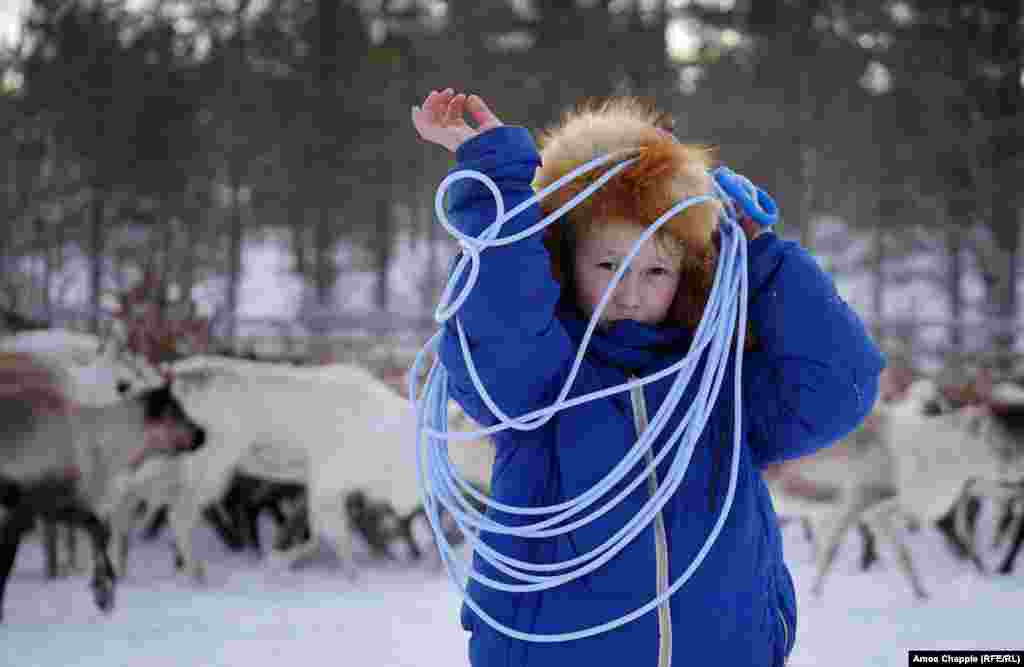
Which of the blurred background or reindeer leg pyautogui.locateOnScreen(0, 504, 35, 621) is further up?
the blurred background

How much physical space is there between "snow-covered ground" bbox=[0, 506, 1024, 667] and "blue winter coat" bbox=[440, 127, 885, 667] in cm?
191

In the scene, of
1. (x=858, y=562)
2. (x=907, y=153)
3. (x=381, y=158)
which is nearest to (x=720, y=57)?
(x=907, y=153)

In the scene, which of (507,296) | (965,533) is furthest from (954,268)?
(507,296)

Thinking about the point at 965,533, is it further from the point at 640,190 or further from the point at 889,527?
the point at 640,190

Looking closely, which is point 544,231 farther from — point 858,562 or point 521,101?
point 521,101

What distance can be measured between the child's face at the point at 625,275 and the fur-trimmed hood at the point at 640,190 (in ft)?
0.06

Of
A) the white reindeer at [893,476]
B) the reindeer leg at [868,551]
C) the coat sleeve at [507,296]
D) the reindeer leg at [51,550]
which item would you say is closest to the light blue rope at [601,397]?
the coat sleeve at [507,296]

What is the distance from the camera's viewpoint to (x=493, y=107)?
12.3m

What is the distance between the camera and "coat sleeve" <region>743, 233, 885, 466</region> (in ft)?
4.70

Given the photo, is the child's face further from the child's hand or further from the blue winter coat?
the child's hand

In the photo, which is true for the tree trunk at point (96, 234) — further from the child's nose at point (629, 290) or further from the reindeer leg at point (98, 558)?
the child's nose at point (629, 290)

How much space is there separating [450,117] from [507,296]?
275mm

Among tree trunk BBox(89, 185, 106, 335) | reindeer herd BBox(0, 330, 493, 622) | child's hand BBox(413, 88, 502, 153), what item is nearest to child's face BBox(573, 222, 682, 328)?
child's hand BBox(413, 88, 502, 153)

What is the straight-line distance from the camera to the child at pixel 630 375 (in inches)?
54.6
